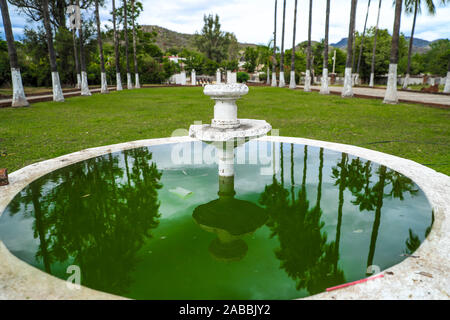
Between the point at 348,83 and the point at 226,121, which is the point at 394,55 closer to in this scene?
the point at 348,83

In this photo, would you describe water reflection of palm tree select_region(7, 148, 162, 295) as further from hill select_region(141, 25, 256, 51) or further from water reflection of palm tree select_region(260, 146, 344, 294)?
hill select_region(141, 25, 256, 51)

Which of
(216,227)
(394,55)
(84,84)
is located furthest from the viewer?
(84,84)

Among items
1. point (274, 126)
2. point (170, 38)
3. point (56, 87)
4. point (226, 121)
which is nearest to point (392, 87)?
point (274, 126)

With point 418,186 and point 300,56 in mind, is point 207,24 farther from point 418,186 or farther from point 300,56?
point 418,186

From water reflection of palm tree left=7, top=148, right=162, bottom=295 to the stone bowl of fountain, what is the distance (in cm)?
131

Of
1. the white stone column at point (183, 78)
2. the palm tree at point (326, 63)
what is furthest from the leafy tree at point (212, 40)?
the palm tree at point (326, 63)

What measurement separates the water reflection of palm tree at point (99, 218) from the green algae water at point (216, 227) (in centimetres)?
1

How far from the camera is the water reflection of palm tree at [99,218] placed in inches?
113

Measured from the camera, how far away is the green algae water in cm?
269

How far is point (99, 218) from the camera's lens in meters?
3.90

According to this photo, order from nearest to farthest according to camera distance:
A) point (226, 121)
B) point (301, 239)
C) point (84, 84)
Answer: point (301, 239) → point (226, 121) → point (84, 84)

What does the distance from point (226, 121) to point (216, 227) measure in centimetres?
195

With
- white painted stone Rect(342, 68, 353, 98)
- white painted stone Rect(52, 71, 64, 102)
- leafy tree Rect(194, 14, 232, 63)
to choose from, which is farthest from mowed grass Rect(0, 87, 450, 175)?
leafy tree Rect(194, 14, 232, 63)

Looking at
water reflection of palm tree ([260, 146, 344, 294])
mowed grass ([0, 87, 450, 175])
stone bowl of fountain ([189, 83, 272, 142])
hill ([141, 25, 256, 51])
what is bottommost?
Answer: water reflection of palm tree ([260, 146, 344, 294])
